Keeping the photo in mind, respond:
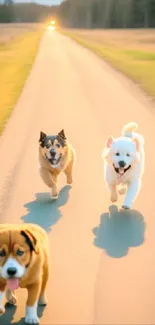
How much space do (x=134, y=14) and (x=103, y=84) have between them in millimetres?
119875

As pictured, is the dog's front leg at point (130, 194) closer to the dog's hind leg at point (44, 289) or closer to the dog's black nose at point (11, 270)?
the dog's hind leg at point (44, 289)

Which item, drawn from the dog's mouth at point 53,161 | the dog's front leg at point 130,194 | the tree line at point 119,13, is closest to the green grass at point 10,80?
the dog's mouth at point 53,161

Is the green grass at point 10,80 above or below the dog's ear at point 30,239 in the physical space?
above

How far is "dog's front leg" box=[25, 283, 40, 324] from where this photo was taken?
600cm

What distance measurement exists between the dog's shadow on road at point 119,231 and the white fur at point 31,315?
1850mm

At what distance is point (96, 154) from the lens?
13164mm

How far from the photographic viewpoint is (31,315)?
20.3 ft

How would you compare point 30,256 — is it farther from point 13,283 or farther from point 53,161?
point 53,161

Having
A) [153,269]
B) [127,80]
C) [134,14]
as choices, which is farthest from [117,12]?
[153,269]

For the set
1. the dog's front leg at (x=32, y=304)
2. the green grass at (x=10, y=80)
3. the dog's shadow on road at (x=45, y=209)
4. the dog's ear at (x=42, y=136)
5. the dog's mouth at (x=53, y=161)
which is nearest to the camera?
the dog's front leg at (x=32, y=304)

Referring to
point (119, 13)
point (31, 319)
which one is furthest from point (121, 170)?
point (119, 13)

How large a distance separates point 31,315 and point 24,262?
0.76 m

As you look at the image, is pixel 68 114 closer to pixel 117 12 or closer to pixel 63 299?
pixel 63 299

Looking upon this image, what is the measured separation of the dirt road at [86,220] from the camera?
665 cm
